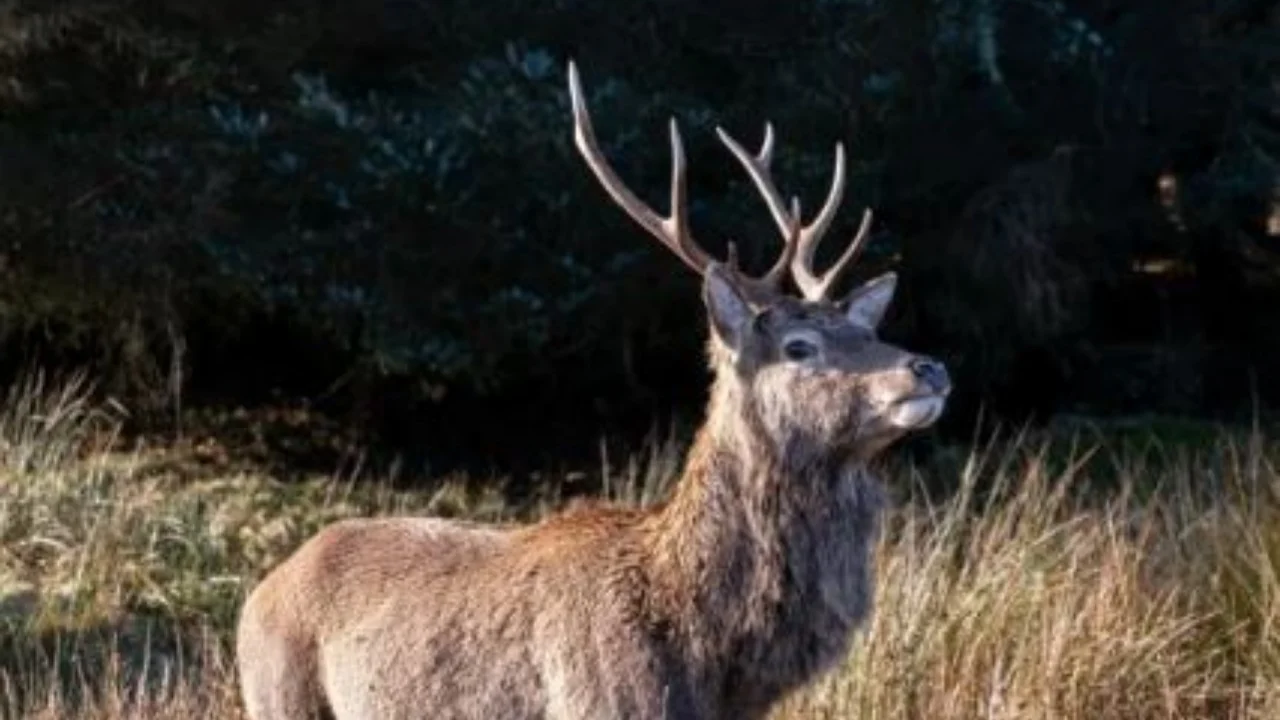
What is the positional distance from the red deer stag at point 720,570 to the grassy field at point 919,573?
130 cm

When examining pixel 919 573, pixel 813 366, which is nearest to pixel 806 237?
pixel 813 366

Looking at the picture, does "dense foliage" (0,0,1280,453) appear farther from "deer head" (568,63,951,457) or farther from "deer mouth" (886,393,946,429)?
"deer mouth" (886,393,946,429)

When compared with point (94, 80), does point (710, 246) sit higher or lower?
lower

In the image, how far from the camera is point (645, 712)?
6145mm

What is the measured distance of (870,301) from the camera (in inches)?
258

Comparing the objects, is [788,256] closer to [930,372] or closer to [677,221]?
[677,221]

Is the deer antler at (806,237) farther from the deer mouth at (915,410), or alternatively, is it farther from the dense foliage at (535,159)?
the dense foliage at (535,159)

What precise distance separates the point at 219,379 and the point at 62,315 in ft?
4.78

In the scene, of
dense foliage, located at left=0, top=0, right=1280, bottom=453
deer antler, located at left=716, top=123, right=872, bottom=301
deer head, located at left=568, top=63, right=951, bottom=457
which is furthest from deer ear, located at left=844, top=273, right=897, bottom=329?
dense foliage, located at left=0, top=0, right=1280, bottom=453

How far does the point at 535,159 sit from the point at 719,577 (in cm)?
536

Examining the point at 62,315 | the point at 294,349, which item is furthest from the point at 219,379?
the point at 62,315

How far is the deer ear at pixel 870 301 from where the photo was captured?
645cm

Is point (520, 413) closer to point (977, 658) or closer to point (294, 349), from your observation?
point (294, 349)

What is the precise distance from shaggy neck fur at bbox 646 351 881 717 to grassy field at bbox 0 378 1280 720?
129cm
